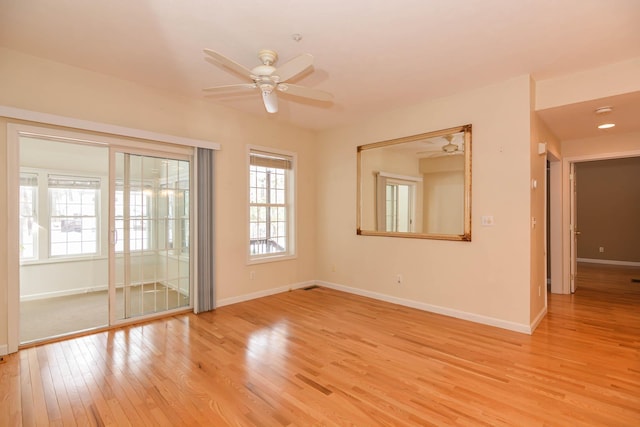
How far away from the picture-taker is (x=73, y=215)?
16.0 feet

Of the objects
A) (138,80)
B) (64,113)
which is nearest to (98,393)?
(64,113)

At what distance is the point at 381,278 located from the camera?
4.83 m

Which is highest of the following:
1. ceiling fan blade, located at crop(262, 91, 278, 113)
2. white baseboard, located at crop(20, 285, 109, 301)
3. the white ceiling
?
the white ceiling

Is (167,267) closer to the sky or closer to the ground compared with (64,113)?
closer to the ground

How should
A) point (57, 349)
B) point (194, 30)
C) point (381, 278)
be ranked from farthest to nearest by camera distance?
point (381, 278) < point (57, 349) < point (194, 30)

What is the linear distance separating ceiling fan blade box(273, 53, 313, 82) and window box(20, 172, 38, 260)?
147 inches

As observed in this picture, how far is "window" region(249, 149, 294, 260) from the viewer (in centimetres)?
500

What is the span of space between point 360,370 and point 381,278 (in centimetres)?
226

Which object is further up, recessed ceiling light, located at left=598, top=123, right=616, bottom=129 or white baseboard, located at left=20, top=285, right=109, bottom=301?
recessed ceiling light, located at left=598, top=123, right=616, bottom=129

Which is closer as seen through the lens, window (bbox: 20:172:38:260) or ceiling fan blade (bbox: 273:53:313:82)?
ceiling fan blade (bbox: 273:53:313:82)

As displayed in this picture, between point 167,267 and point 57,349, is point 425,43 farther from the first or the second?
point 57,349

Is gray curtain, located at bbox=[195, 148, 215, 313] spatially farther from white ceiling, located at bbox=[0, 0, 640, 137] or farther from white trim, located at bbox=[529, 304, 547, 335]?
white trim, located at bbox=[529, 304, 547, 335]

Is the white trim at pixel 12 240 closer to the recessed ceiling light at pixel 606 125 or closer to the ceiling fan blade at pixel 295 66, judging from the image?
the ceiling fan blade at pixel 295 66

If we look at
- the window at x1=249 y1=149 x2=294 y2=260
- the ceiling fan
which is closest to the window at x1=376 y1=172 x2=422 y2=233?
the window at x1=249 y1=149 x2=294 y2=260
